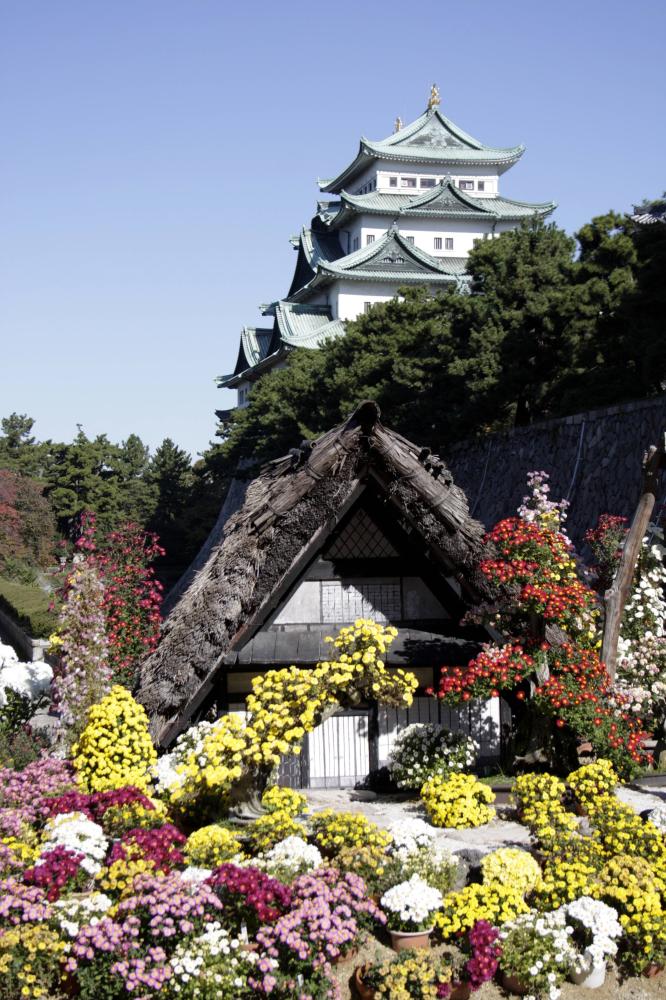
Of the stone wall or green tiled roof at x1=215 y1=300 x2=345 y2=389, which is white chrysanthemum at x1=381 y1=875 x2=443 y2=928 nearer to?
the stone wall

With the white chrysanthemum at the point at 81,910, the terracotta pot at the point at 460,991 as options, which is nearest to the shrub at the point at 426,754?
the terracotta pot at the point at 460,991

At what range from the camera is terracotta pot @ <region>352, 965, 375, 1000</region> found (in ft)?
24.5

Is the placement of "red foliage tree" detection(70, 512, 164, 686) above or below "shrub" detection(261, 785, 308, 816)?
above

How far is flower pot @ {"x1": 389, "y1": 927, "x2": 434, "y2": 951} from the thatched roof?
3588 millimetres

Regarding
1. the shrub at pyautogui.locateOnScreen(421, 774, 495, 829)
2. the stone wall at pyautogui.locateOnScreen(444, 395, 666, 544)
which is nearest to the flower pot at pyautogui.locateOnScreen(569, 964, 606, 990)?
the shrub at pyautogui.locateOnScreen(421, 774, 495, 829)

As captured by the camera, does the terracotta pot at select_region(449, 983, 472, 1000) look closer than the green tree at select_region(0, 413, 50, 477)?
Yes

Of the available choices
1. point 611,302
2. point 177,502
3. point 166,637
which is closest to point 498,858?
point 166,637

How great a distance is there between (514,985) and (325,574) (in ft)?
16.5

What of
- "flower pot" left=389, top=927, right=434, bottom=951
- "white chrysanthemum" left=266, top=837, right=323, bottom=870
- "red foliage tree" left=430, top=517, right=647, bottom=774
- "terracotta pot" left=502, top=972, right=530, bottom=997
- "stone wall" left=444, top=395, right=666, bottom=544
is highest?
"stone wall" left=444, top=395, right=666, bottom=544

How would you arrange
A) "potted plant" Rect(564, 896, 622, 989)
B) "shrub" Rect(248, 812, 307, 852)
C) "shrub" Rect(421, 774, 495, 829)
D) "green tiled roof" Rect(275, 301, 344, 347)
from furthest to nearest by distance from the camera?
"green tiled roof" Rect(275, 301, 344, 347) → "shrub" Rect(421, 774, 495, 829) → "shrub" Rect(248, 812, 307, 852) → "potted plant" Rect(564, 896, 622, 989)

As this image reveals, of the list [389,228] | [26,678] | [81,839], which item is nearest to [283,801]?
[81,839]

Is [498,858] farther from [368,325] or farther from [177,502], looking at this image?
[177,502]

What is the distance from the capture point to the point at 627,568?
41.4 feet

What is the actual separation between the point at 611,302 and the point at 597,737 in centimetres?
1770
